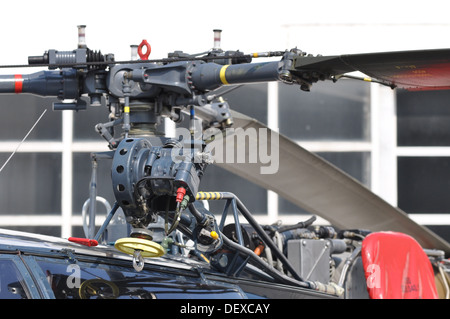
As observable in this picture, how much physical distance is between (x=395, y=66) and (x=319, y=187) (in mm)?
2747

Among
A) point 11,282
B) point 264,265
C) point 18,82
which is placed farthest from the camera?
point 264,265

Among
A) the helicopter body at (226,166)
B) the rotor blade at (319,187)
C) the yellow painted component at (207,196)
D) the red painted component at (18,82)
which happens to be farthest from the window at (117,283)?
the rotor blade at (319,187)

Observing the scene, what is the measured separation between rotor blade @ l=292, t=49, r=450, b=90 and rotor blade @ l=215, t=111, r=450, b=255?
199 cm

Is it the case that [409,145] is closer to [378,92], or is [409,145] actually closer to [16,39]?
[378,92]

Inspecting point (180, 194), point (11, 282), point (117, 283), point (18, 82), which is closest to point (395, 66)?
point (180, 194)

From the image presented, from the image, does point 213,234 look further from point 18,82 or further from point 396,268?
point 396,268

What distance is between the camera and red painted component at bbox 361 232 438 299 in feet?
20.3

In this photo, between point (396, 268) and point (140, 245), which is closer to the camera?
point (140, 245)

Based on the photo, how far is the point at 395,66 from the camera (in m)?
4.02

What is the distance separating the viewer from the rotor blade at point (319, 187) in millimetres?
6375

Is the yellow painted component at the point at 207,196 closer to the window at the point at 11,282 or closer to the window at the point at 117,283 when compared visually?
the window at the point at 117,283

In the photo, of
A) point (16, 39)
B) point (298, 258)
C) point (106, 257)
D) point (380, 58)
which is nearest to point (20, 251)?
point (106, 257)

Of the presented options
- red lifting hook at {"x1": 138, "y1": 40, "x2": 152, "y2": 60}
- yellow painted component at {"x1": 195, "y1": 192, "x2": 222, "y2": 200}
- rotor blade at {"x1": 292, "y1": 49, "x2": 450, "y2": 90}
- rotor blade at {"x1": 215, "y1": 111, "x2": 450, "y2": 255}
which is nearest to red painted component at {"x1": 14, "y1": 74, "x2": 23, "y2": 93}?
red lifting hook at {"x1": 138, "y1": 40, "x2": 152, "y2": 60}
